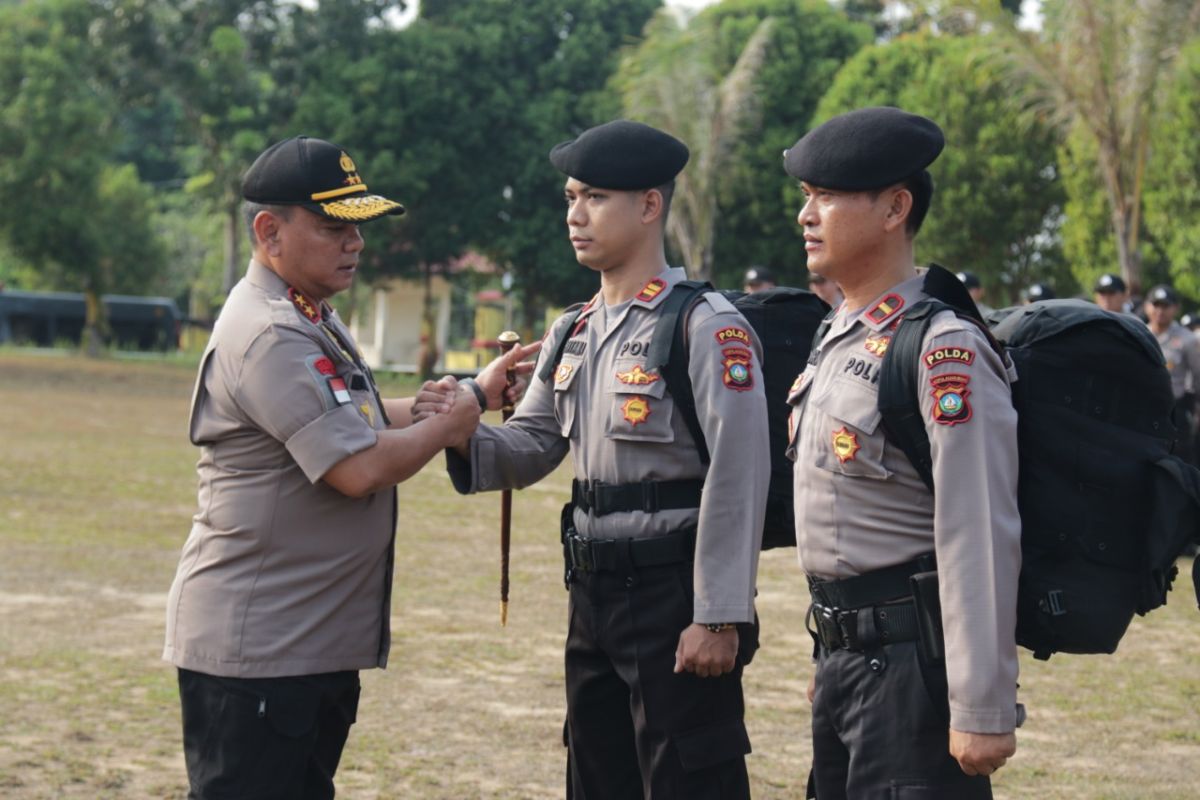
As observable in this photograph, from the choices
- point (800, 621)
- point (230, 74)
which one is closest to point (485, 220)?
point (230, 74)

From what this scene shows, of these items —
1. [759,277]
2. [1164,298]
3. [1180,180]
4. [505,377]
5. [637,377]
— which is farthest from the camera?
[1180,180]

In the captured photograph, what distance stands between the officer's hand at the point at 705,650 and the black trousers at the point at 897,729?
19.8 inches

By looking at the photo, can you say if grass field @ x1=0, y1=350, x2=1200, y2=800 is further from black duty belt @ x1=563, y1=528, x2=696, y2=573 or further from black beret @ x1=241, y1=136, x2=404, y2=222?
black beret @ x1=241, y1=136, x2=404, y2=222

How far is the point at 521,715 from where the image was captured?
6.74m

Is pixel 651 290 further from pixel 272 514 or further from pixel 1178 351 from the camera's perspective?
pixel 1178 351

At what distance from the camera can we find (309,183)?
3846 mm

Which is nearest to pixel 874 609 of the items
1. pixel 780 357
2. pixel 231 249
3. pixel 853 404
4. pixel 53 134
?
pixel 853 404

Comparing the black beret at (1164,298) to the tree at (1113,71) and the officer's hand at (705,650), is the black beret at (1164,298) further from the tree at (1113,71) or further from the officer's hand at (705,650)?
the officer's hand at (705,650)

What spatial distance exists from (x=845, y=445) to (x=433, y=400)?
137cm

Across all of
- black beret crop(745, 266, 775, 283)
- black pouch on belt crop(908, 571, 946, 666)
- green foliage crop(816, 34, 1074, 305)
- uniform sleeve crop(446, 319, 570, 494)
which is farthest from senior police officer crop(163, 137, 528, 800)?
green foliage crop(816, 34, 1074, 305)

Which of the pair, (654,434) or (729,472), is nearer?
(729,472)

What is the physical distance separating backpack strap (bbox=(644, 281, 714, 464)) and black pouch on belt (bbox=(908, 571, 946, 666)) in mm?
878

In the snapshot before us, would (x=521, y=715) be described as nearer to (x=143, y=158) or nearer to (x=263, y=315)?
(x=263, y=315)

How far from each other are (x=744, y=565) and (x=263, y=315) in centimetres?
135
